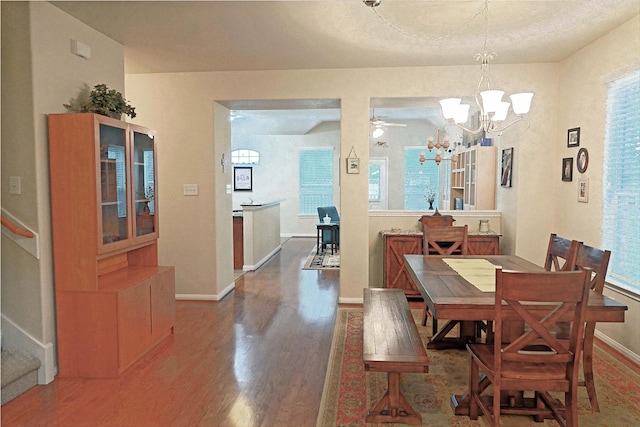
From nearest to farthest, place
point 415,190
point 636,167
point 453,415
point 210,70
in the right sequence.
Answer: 1. point 453,415
2. point 636,167
3. point 210,70
4. point 415,190

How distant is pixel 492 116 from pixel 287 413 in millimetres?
2260

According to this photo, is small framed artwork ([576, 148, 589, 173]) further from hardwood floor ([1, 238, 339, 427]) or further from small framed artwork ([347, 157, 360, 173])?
hardwood floor ([1, 238, 339, 427])

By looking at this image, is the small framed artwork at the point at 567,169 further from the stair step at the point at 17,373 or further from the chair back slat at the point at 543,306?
the stair step at the point at 17,373

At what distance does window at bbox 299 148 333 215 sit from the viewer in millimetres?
11125

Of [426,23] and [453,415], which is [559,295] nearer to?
[453,415]

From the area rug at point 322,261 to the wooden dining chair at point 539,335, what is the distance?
4.89m

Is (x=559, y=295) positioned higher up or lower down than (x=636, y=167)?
lower down

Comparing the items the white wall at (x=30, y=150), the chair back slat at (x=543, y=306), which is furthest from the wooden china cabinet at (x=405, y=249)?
the white wall at (x=30, y=150)

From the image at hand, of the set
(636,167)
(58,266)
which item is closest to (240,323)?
(58,266)

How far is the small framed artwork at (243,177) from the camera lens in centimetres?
1121

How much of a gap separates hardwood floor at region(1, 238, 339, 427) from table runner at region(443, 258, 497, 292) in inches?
47.0

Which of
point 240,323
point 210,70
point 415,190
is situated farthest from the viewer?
Result: point 415,190

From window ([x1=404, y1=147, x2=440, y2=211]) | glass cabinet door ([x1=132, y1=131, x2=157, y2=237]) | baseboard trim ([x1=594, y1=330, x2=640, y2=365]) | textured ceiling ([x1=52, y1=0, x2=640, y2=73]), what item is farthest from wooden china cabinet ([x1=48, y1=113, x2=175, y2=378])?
window ([x1=404, y1=147, x2=440, y2=211])

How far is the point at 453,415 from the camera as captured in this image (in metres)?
2.59
